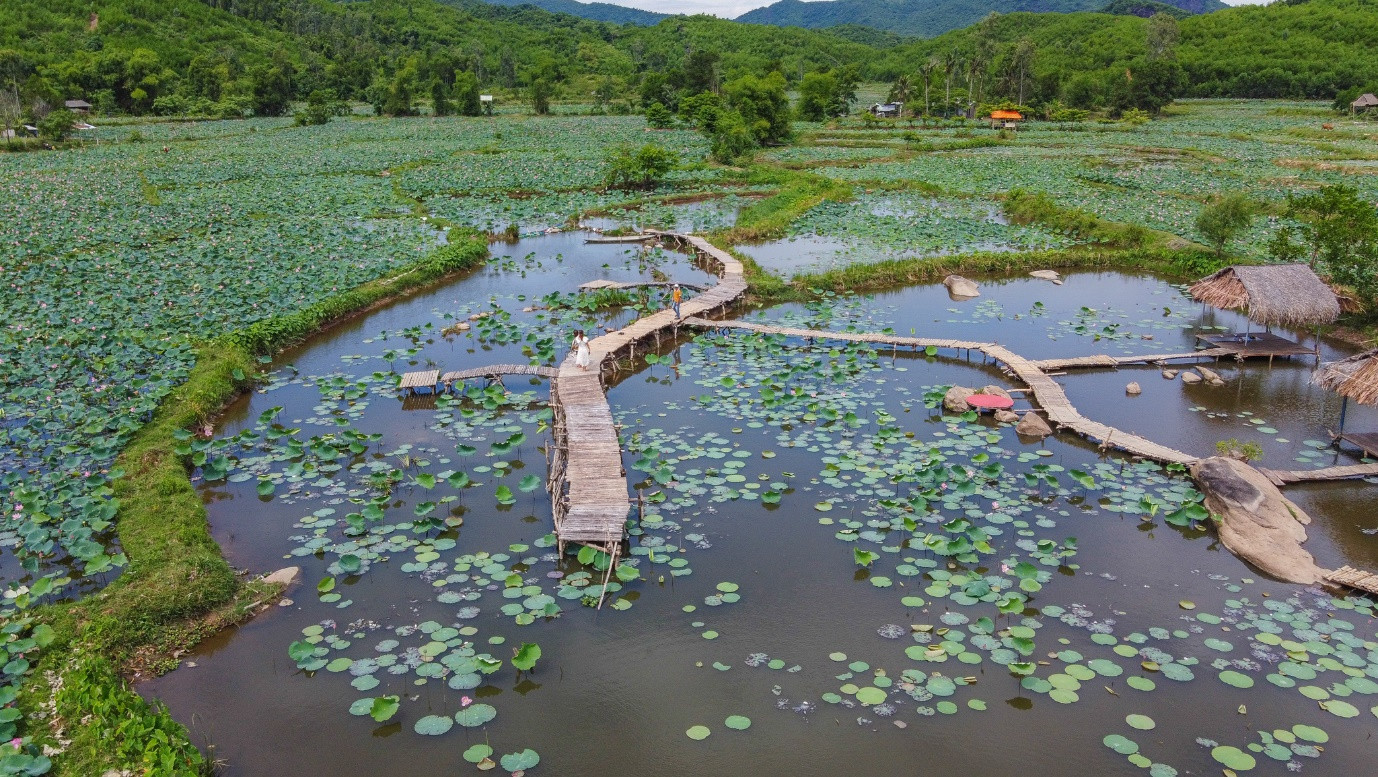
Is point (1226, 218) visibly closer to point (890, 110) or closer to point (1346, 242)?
point (1346, 242)

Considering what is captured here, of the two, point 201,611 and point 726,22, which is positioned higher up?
point 726,22

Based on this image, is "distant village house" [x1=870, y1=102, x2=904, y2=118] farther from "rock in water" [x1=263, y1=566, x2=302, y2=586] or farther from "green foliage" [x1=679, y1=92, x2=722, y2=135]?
"rock in water" [x1=263, y1=566, x2=302, y2=586]

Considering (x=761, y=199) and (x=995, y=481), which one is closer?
(x=995, y=481)

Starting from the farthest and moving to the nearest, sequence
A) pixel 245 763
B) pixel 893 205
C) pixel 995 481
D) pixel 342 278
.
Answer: pixel 893 205 < pixel 342 278 < pixel 995 481 < pixel 245 763

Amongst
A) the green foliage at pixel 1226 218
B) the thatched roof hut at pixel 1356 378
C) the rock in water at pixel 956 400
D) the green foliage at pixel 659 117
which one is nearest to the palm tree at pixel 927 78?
the green foliage at pixel 659 117

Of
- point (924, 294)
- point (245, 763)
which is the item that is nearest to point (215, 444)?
point (245, 763)

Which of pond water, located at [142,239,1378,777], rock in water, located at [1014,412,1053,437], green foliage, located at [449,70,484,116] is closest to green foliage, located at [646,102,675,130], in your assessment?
green foliage, located at [449,70,484,116]

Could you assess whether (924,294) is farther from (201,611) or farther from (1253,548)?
(201,611)
